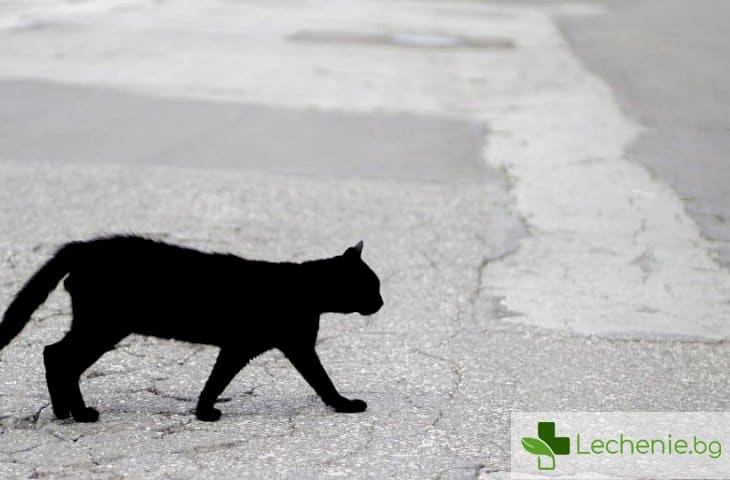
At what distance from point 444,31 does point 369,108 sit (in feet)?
26.1

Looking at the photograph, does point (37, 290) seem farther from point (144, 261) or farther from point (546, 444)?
point (546, 444)

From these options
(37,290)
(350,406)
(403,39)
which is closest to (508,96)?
(403,39)

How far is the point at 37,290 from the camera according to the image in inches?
163

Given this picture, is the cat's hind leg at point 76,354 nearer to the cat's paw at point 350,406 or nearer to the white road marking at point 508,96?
the cat's paw at point 350,406

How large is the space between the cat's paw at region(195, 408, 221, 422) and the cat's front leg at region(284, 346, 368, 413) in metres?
0.34

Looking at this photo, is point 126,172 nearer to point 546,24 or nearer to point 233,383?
point 233,383

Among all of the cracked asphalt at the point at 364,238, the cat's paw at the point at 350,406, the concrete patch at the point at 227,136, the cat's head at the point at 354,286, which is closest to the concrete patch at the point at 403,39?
the cracked asphalt at the point at 364,238

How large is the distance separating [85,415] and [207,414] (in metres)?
0.44

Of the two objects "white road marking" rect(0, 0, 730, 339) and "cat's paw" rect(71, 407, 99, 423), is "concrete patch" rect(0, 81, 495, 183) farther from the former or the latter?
"cat's paw" rect(71, 407, 99, 423)

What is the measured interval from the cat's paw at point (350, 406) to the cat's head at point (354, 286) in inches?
15.7

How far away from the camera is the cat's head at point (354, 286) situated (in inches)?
166

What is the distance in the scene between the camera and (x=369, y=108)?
11.8 meters

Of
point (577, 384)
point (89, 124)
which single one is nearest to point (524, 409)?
point (577, 384)

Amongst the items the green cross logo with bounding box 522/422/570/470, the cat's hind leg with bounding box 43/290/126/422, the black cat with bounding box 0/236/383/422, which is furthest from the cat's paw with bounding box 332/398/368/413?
the cat's hind leg with bounding box 43/290/126/422
